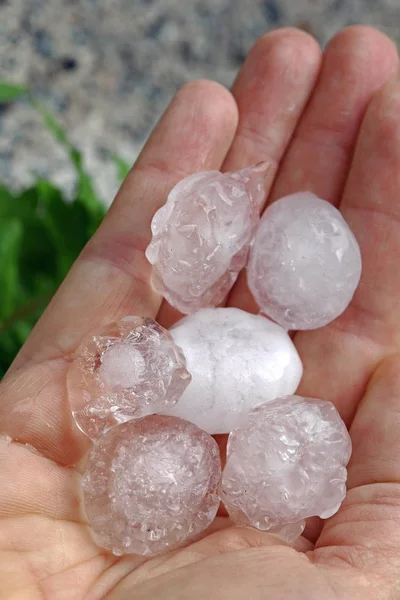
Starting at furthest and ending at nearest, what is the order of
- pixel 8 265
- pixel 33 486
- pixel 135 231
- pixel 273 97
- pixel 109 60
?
1. pixel 109 60
2. pixel 8 265
3. pixel 273 97
4. pixel 135 231
5. pixel 33 486

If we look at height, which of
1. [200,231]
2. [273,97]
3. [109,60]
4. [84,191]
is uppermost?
[273,97]

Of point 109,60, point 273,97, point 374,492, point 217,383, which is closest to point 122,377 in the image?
point 217,383

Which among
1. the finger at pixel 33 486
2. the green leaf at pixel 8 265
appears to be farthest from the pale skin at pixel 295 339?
the green leaf at pixel 8 265

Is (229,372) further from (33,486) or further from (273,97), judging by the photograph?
(273,97)

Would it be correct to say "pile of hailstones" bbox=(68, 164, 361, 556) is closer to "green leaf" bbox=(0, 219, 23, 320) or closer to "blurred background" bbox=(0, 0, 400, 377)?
"green leaf" bbox=(0, 219, 23, 320)

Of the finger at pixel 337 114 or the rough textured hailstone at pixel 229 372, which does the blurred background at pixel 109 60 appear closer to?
the finger at pixel 337 114

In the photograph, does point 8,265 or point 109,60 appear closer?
point 8,265

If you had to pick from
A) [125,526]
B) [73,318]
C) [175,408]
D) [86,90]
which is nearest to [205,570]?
[125,526]
